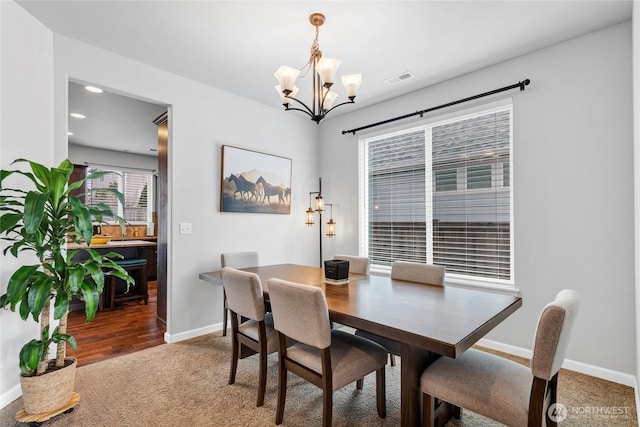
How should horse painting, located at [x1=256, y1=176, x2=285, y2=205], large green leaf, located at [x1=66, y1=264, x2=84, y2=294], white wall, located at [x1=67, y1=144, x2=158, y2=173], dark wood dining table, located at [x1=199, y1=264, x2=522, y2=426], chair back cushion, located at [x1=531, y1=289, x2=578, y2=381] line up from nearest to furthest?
1. chair back cushion, located at [x1=531, y1=289, x2=578, y2=381]
2. dark wood dining table, located at [x1=199, y1=264, x2=522, y2=426]
3. large green leaf, located at [x1=66, y1=264, x2=84, y2=294]
4. horse painting, located at [x1=256, y1=176, x2=285, y2=205]
5. white wall, located at [x1=67, y1=144, x2=158, y2=173]

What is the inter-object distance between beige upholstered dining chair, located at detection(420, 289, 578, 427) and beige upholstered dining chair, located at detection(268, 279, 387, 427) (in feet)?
1.20

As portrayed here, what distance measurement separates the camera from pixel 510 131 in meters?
2.90

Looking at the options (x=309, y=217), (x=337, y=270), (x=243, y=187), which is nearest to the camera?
(x=337, y=270)

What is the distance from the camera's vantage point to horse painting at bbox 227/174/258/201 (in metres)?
3.62

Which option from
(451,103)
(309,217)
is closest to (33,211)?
(309,217)

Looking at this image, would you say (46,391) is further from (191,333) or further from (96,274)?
(191,333)

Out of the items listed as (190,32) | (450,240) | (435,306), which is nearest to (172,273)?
(190,32)

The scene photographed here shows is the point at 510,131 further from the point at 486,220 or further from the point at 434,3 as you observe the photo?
the point at 434,3

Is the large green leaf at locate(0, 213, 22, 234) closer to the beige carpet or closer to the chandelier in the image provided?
the beige carpet

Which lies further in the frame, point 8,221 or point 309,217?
point 309,217

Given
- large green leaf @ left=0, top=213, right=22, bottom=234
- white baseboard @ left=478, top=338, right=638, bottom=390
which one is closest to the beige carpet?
white baseboard @ left=478, top=338, right=638, bottom=390

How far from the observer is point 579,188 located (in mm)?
2492

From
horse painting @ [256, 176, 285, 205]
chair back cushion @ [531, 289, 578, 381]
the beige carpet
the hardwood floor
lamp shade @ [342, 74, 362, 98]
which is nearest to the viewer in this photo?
chair back cushion @ [531, 289, 578, 381]

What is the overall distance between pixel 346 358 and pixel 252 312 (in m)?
0.65
